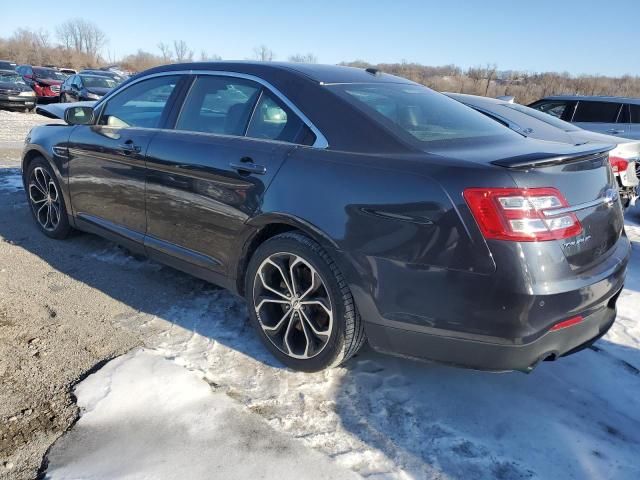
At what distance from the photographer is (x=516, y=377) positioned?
2965 mm

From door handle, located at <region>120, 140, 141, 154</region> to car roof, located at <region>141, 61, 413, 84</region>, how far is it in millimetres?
627

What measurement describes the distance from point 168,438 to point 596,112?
10.7 metres

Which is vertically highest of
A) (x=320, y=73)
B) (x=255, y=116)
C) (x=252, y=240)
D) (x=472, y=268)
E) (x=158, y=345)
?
(x=320, y=73)

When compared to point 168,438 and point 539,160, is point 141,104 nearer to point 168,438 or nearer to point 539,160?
point 168,438

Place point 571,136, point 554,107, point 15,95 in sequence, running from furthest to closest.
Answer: point 15,95 < point 554,107 < point 571,136

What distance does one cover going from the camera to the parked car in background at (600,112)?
33.3ft

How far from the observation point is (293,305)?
9.55 feet

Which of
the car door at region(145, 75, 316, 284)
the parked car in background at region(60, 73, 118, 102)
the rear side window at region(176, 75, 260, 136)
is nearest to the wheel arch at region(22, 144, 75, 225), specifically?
the car door at region(145, 75, 316, 284)

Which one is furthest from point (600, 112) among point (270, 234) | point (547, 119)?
point (270, 234)

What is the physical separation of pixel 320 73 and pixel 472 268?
1.60m

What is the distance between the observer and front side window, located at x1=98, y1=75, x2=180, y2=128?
377 centimetres

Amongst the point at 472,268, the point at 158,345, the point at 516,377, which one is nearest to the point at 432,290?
the point at 472,268

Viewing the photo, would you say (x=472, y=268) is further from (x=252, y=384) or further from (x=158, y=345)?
(x=158, y=345)

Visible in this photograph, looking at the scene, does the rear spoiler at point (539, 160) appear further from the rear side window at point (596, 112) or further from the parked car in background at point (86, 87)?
the parked car in background at point (86, 87)
